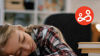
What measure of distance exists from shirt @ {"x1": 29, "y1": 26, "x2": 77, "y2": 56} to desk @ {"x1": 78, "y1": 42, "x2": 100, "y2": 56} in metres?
0.33

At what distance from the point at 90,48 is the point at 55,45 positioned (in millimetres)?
416

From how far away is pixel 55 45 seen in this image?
0.65 m

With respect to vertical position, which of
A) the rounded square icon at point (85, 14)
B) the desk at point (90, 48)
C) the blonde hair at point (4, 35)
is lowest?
the blonde hair at point (4, 35)

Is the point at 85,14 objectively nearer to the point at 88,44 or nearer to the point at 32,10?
the point at 88,44

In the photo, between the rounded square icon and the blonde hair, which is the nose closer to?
the blonde hair

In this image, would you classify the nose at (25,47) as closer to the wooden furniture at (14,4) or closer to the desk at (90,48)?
the desk at (90,48)

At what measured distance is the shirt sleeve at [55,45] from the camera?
562mm

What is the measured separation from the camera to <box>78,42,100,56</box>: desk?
238 mm

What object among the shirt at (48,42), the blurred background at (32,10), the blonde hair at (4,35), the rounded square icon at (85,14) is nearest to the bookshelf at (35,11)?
the blurred background at (32,10)

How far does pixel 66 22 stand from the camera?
0.94 metres

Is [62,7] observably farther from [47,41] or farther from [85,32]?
[47,41]

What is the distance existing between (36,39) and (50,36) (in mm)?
124

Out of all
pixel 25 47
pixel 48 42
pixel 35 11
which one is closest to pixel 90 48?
pixel 25 47

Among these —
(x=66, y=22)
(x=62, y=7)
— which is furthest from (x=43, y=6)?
(x=66, y=22)
